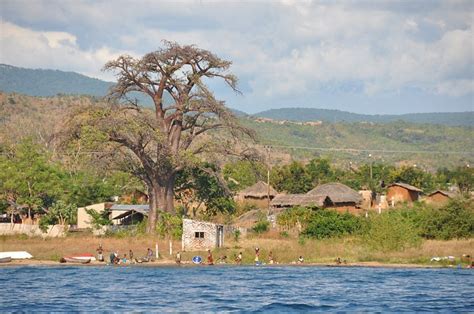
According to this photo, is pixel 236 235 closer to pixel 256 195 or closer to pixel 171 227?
pixel 171 227

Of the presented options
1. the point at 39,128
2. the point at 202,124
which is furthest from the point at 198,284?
the point at 39,128

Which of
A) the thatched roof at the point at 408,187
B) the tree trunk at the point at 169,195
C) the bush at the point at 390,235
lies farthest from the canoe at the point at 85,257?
the thatched roof at the point at 408,187

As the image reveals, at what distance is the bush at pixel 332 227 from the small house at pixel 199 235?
8.33 metres

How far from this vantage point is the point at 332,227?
222 feet

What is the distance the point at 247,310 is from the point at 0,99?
124861mm

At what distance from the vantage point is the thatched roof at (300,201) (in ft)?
261

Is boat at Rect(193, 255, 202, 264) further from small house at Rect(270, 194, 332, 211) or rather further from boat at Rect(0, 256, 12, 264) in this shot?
small house at Rect(270, 194, 332, 211)

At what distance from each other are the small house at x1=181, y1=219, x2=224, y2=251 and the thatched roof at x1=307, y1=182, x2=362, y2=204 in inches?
915

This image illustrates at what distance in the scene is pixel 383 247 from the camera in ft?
203

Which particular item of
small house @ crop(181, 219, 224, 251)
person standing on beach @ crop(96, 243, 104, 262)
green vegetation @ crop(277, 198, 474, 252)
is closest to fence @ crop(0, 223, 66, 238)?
person standing on beach @ crop(96, 243, 104, 262)

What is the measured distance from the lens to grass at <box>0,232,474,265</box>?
60188mm

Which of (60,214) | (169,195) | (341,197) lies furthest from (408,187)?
(60,214)

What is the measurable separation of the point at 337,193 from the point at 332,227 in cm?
1943

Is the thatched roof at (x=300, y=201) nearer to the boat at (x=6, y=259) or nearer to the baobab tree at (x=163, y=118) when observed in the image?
the baobab tree at (x=163, y=118)
